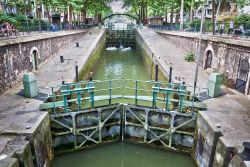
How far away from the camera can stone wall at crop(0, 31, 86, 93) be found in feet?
42.5

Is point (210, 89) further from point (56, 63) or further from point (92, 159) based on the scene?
point (56, 63)

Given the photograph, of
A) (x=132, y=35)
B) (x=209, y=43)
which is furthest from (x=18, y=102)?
(x=132, y=35)

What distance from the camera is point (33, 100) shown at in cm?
1165

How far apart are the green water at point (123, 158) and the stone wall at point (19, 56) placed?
5375 mm

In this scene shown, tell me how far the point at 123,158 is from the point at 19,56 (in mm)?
9244

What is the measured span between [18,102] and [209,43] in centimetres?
1448

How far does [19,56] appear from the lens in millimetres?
15164

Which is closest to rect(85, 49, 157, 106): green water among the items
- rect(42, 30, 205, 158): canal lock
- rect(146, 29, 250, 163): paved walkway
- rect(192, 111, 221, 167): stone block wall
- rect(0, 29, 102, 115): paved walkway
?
rect(0, 29, 102, 115): paved walkway

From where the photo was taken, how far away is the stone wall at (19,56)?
12953 mm

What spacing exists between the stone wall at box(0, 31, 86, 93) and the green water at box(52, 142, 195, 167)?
5375mm

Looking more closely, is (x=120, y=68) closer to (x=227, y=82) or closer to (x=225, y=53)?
(x=225, y=53)

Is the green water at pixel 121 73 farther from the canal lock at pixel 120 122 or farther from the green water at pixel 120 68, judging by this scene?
the canal lock at pixel 120 122

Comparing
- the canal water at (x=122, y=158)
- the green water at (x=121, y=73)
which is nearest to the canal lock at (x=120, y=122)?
the canal water at (x=122, y=158)

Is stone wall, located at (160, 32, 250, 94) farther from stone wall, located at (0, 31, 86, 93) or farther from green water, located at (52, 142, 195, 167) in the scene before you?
stone wall, located at (0, 31, 86, 93)
